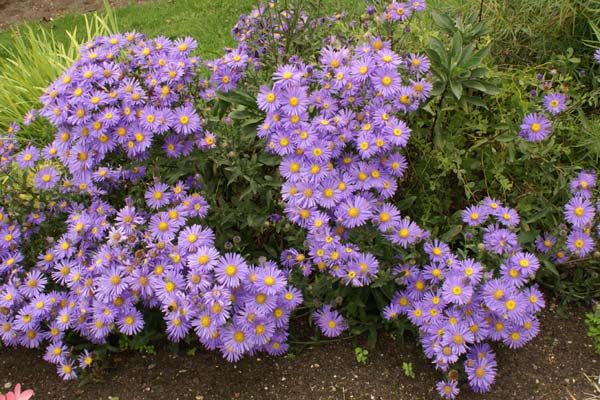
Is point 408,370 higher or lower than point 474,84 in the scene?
lower

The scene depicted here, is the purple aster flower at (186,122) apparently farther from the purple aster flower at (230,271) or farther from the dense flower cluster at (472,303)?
the dense flower cluster at (472,303)

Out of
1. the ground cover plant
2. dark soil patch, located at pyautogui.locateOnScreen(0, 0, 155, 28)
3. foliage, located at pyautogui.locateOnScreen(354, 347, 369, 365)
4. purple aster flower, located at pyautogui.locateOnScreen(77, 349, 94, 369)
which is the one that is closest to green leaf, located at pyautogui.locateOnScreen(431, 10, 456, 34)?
the ground cover plant

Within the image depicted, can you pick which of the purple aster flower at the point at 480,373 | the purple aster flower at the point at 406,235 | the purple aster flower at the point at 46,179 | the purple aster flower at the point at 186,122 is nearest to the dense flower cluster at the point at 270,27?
the purple aster flower at the point at 186,122

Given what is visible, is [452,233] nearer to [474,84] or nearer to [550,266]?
[550,266]

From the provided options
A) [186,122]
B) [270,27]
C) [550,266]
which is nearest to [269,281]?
[186,122]

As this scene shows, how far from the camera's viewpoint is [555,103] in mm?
2105

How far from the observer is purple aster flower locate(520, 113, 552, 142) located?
2064mm

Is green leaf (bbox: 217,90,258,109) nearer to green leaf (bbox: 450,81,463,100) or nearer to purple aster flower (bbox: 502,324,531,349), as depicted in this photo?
green leaf (bbox: 450,81,463,100)

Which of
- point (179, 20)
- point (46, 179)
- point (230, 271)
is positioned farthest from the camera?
point (179, 20)

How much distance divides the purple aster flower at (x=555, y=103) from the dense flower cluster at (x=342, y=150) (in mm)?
474

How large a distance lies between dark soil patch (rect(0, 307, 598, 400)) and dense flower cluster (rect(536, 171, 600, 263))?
0.30 meters

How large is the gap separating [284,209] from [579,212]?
104cm

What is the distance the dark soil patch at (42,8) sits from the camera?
721 centimetres

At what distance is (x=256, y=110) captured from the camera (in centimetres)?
213
